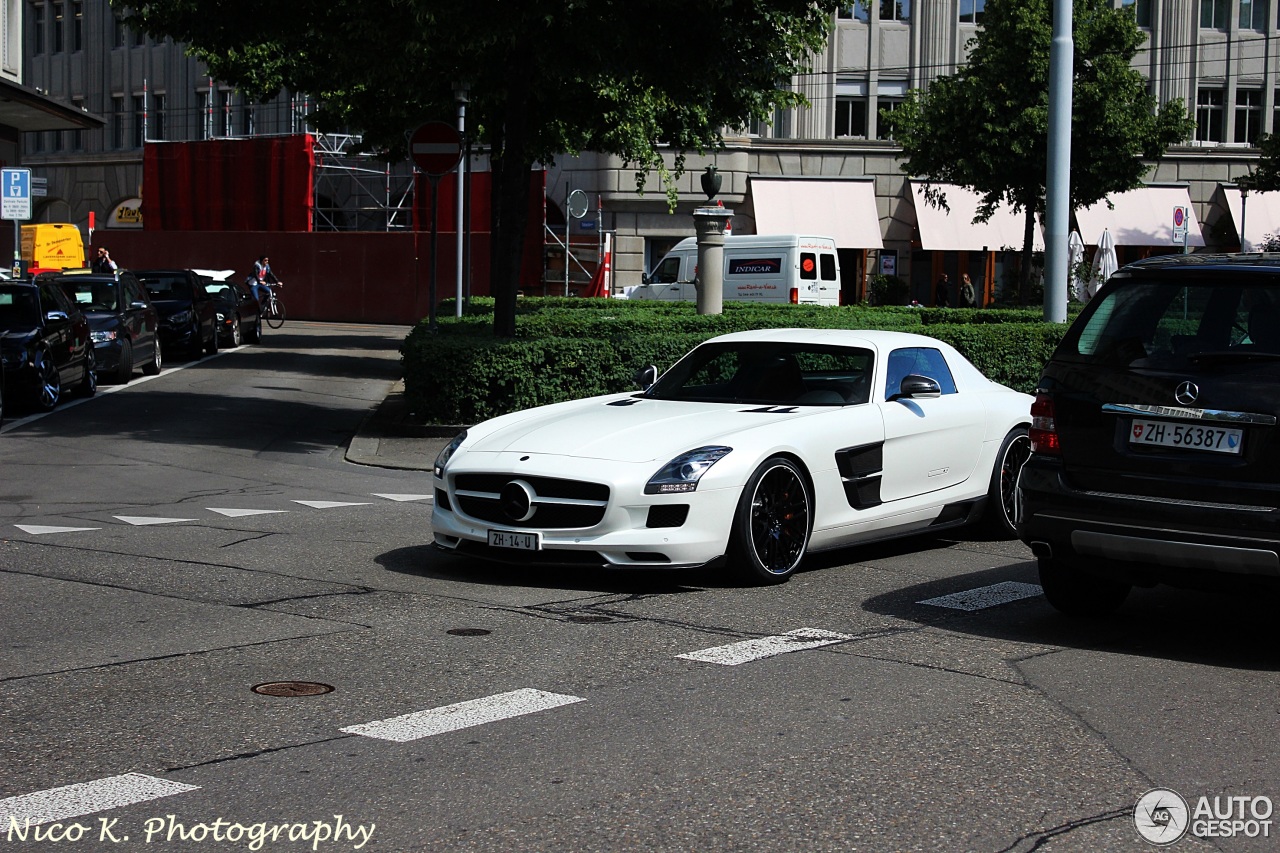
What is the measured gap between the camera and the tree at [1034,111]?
1451 inches

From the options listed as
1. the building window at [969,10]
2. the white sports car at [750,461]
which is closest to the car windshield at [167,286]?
the white sports car at [750,461]

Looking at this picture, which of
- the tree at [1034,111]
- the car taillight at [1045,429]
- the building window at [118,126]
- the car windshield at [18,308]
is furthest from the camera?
the building window at [118,126]

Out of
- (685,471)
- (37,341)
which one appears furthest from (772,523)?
(37,341)

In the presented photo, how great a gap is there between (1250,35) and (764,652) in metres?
44.2

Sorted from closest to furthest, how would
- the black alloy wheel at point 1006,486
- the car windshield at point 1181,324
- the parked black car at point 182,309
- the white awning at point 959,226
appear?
the car windshield at point 1181,324
the black alloy wheel at point 1006,486
the parked black car at point 182,309
the white awning at point 959,226

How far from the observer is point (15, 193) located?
1031 inches

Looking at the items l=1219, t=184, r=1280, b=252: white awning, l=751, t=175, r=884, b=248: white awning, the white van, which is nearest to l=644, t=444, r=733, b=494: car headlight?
the white van

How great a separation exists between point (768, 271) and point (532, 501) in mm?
25400

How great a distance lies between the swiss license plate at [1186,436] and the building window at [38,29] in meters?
62.1

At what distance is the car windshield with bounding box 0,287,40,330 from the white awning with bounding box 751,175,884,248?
26.8 metres

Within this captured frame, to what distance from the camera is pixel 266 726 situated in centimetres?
546

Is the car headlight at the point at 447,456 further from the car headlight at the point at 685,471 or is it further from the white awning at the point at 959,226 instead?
the white awning at the point at 959,226

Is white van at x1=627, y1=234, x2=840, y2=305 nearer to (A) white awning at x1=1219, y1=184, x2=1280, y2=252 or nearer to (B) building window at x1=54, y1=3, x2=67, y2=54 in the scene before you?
(A) white awning at x1=1219, y1=184, x2=1280, y2=252

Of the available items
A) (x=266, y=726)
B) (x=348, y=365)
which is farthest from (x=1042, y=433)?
(x=348, y=365)
